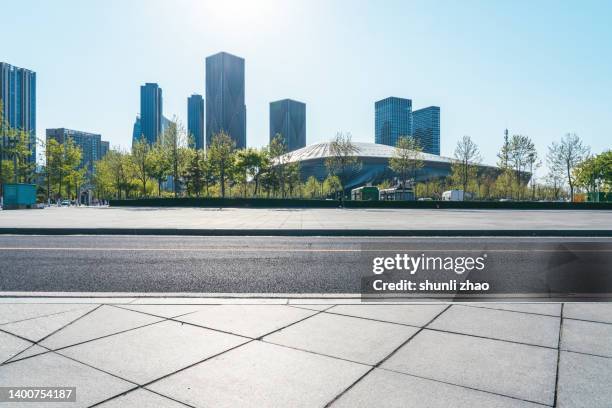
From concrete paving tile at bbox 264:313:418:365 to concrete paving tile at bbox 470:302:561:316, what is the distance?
141cm

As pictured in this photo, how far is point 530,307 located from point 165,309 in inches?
168

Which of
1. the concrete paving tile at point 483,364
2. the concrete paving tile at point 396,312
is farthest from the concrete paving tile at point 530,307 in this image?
the concrete paving tile at point 483,364

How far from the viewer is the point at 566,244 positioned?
464 inches

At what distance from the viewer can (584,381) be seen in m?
2.76

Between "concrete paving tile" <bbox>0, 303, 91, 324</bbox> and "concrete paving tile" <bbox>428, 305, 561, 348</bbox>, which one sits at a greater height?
"concrete paving tile" <bbox>0, 303, 91, 324</bbox>

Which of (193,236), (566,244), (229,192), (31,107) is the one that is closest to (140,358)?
(193,236)

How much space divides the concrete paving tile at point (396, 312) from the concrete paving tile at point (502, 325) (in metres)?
0.14

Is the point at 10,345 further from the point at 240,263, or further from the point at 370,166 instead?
the point at 370,166

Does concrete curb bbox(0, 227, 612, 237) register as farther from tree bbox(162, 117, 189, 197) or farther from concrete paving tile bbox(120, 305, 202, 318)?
tree bbox(162, 117, 189, 197)

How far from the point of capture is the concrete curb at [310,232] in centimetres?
1410

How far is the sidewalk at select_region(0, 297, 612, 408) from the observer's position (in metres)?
2.62

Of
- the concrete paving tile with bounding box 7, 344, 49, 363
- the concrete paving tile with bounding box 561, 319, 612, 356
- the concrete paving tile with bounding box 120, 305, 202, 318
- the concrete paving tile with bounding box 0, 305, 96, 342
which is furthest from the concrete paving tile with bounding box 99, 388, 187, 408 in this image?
the concrete paving tile with bounding box 561, 319, 612, 356

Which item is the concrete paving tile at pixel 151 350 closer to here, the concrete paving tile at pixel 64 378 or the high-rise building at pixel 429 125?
the concrete paving tile at pixel 64 378

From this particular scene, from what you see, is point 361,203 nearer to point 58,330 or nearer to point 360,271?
point 360,271
